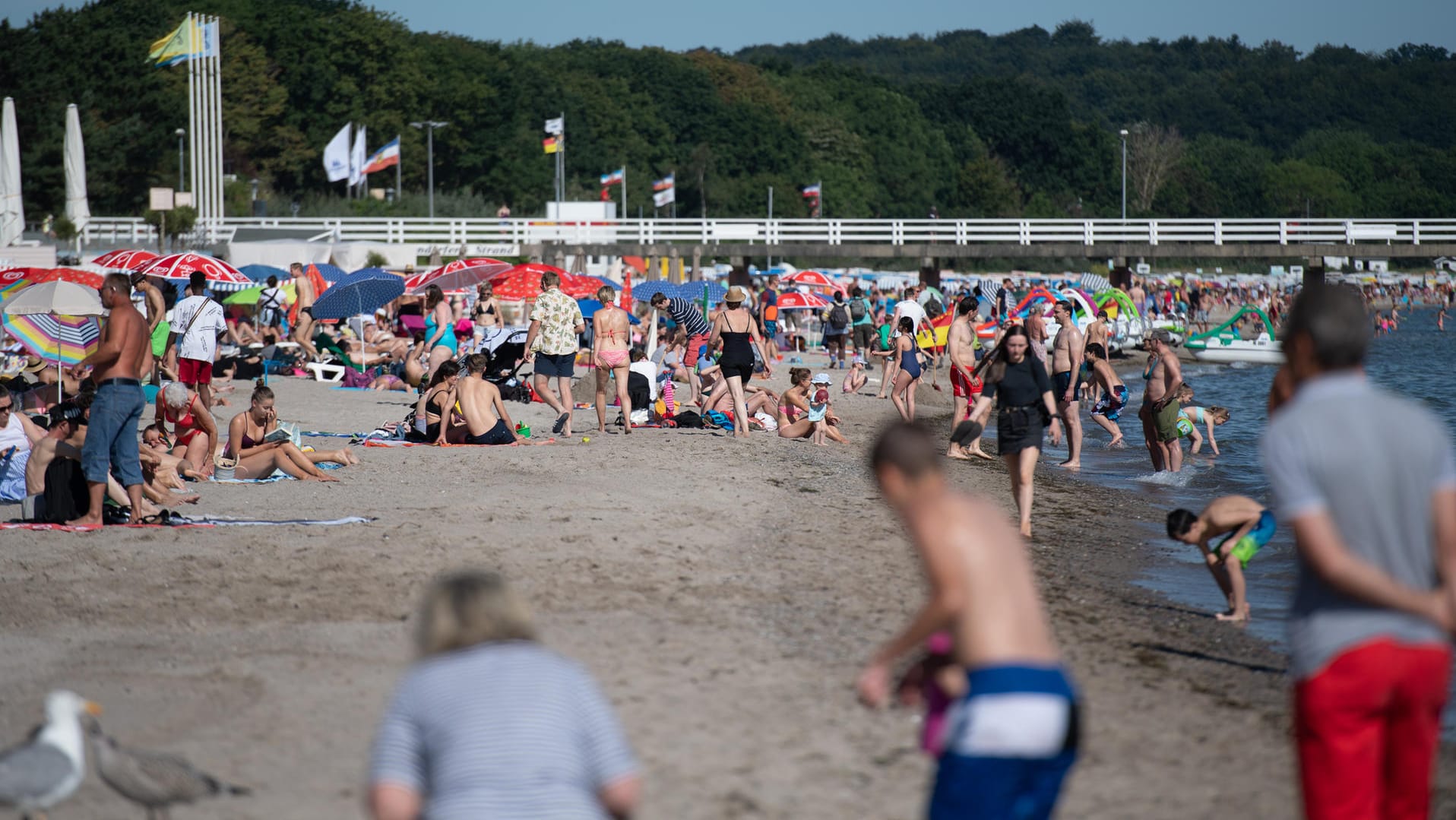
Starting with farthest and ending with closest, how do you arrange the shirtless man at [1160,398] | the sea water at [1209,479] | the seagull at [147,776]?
the shirtless man at [1160,398] → the sea water at [1209,479] → the seagull at [147,776]

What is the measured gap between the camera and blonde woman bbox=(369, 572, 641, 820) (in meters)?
2.47

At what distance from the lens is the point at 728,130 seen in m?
83.2

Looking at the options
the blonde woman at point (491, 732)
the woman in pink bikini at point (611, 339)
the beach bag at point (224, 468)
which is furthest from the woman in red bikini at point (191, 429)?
the blonde woman at point (491, 732)

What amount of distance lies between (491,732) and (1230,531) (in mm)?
5092

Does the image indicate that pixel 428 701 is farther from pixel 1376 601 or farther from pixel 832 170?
pixel 832 170

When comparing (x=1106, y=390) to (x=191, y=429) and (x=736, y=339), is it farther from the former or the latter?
(x=191, y=429)

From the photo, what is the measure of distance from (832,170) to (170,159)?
46787 mm

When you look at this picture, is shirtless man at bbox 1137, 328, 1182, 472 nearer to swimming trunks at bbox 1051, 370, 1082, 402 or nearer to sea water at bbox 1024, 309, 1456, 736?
sea water at bbox 1024, 309, 1456, 736

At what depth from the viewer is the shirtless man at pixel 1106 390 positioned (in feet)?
44.4

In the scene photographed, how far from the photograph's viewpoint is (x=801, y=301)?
24.8 meters

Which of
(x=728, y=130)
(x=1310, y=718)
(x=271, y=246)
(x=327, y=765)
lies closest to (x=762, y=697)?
(x=327, y=765)

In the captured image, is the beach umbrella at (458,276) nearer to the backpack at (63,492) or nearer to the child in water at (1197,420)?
the child in water at (1197,420)

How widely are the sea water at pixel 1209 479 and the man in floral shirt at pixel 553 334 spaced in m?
4.40

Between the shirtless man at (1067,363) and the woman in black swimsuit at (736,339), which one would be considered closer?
the shirtless man at (1067,363)
